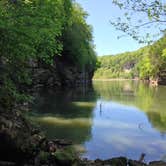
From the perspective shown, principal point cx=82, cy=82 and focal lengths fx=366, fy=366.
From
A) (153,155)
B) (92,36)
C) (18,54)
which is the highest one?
(92,36)

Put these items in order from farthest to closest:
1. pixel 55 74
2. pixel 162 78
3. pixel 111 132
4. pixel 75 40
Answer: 1. pixel 162 78
2. pixel 75 40
3. pixel 55 74
4. pixel 111 132

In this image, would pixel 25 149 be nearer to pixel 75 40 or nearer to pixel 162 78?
pixel 75 40

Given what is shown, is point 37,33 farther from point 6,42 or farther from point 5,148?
point 5,148

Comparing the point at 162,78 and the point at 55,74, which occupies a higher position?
the point at 55,74

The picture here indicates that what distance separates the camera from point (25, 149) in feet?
38.9

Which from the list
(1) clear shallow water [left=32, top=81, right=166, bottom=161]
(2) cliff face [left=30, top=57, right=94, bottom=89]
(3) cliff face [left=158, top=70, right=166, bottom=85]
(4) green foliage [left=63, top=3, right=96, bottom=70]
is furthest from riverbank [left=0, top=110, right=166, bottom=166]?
(3) cliff face [left=158, top=70, right=166, bottom=85]

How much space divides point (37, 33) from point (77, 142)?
302 inches

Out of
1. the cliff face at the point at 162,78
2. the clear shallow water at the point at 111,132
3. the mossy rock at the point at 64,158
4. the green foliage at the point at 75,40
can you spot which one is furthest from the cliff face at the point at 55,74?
the cliff face at the point at 162,78

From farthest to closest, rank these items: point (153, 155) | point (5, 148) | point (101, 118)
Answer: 1. point (101, 118)
2. point (153, 155)
3. point (5, 148)

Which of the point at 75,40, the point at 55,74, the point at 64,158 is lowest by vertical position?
the point at 64,158

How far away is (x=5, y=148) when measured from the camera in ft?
37.9

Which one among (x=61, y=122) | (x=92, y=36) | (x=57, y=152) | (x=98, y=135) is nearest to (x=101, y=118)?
(x=61, y=122)

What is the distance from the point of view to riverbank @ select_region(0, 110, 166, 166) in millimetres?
11586

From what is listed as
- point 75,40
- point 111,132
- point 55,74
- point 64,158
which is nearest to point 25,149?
point 64,158
